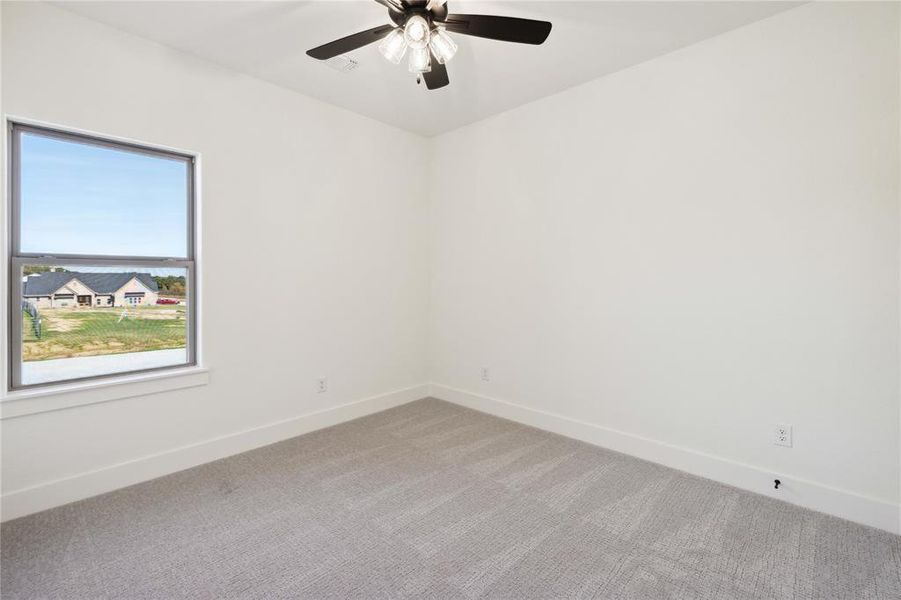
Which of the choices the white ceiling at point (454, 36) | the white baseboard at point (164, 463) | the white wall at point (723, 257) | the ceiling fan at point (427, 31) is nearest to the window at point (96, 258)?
the white baseboard at point (164, 463)

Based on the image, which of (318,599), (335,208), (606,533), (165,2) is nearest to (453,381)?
(335,208)

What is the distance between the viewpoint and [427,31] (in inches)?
77.1

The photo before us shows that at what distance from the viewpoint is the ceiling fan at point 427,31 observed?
1.87 meters

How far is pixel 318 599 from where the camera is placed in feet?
5.45

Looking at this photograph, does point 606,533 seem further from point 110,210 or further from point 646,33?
point 110,210

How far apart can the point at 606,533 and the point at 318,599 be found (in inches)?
53.9

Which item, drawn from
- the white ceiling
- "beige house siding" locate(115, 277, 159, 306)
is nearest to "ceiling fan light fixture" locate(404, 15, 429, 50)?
the white ceiling

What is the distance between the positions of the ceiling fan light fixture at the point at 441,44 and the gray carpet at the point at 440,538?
2373 millimetres

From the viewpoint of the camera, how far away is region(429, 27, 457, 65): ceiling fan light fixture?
2.00 m

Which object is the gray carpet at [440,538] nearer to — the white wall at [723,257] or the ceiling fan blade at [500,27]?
the white wall at [723,257]

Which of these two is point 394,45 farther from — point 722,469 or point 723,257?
point 722,469

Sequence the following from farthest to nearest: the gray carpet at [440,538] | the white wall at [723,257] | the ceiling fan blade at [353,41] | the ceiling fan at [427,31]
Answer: the white wall at [723,257] < the ceiling fan blade at [353,41] < the ceiling fan at [427,31] < the gray carpet at [440,538]

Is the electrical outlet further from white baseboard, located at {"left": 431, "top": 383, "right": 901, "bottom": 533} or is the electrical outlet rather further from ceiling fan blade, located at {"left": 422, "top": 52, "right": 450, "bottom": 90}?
ceiling fan blade, located at {"left": 422, "top": 52, "right": 450, "bottom": 90}

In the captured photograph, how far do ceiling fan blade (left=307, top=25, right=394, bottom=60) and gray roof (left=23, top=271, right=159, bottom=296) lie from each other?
5.93ft
